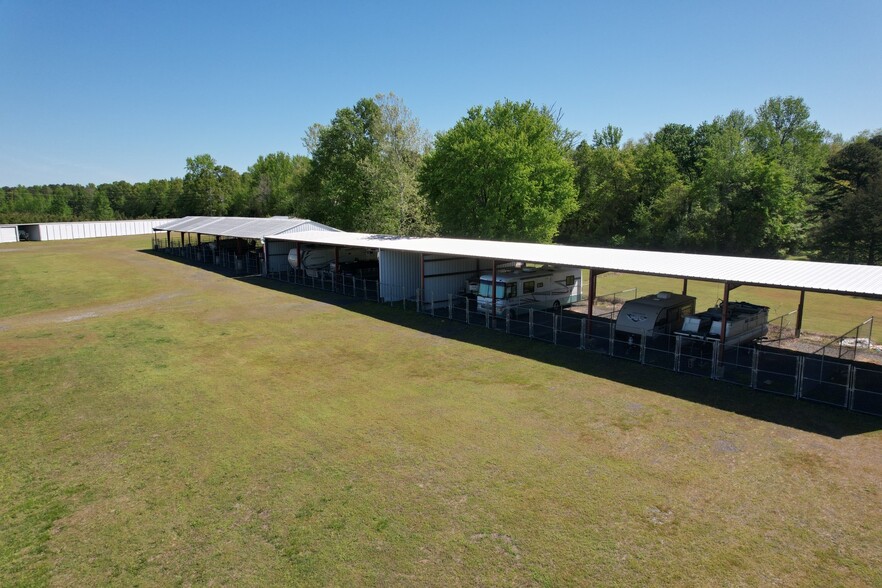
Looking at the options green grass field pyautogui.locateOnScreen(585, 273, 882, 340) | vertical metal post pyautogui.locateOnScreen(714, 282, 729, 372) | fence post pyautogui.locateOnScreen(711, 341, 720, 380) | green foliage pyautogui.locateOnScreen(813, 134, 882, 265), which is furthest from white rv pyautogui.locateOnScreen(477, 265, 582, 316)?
green foliage pyautogui.locateOnScreen(813, 134, 882, 265)

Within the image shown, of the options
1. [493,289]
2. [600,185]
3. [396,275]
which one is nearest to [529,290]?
[493,289]

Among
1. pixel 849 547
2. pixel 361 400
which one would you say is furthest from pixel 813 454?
pixel 361 400

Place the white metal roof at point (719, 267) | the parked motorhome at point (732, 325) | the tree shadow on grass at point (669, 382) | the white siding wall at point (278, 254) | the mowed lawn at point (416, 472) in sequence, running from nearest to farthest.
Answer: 1. the mowed lawn at point (416, 472)
2. the tree shadow on grass at point (669, 382)
3. the white metal roof at point (719, 267)
4. the parked motorhome at point (732, 325)
5. the white siding wall at point (278, 254)

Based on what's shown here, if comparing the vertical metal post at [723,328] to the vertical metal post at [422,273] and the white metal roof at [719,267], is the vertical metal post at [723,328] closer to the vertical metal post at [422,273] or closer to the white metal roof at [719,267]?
the white metal roof at [719,267]

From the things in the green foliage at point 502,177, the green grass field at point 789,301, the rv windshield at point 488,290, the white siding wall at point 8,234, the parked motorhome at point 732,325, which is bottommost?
the green grass field at point 789,301

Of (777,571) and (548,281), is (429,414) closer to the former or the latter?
(777,571)

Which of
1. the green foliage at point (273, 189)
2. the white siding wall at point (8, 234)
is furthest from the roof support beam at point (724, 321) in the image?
the white siding wall at point (8, 234)
